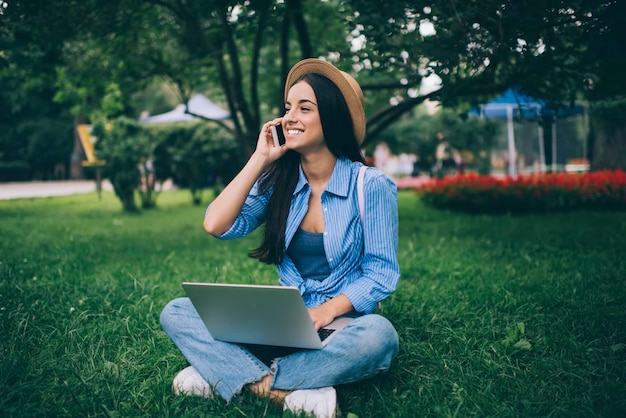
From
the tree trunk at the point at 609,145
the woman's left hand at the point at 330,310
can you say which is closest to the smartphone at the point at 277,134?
the woman's left hand at the point at 330,310

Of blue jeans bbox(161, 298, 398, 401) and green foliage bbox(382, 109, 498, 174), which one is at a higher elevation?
green foliage bbox(382, 109, 498, 174)

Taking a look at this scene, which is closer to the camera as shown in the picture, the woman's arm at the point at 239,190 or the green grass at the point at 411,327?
the green grass at the point at 411,327

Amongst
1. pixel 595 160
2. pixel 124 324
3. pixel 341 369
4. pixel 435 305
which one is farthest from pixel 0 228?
pixel 595 160

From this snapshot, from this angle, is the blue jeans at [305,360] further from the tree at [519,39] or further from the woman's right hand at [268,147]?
the tree at [519,39]

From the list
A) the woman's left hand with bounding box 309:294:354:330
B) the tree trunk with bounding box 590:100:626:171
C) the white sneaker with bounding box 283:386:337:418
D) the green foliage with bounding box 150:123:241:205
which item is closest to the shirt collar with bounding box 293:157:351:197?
the woman's left hand with bounding box 309:294:354:330

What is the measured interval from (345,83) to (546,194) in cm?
703

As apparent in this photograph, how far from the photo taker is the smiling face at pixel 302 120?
2396mm

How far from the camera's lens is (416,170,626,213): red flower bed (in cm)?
845

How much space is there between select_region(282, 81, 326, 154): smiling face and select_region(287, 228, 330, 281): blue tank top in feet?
1.35

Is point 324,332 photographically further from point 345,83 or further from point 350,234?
point 345,83

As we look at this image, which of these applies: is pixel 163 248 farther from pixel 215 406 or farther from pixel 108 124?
pixel 108 124

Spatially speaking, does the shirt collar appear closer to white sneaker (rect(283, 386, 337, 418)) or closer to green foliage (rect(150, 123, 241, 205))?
white sneaker (rect(283, 386, 337, 418))

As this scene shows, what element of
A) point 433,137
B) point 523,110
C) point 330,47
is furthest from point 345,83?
point 433,137

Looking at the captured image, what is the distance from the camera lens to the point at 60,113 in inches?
549
